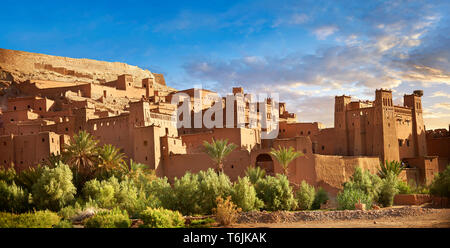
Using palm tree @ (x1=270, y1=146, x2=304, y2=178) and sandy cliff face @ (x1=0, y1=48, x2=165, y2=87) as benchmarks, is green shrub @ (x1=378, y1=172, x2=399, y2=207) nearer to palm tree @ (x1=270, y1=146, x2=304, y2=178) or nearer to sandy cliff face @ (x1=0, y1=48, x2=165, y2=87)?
palm tree @ (x1=270, y1=146, x2=304, y2=178)

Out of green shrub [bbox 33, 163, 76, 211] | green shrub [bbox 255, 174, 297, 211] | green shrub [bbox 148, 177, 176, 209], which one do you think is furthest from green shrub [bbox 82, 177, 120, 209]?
green shrub [bbox 255, 174, 297, 211]

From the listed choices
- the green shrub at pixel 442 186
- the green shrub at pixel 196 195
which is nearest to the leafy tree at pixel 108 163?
the green shrub at pixel 196 195

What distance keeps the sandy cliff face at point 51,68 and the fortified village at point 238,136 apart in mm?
8659

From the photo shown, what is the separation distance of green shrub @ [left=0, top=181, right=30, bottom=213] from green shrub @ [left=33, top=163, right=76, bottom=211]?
1.80ft

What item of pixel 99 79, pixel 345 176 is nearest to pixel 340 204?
pixel 345 176

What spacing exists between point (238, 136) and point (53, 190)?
14221 millimetres

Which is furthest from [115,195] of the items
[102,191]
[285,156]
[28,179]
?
[285,156]

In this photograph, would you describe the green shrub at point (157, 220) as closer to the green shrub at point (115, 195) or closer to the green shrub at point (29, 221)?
the green shrub at point (29, 221)

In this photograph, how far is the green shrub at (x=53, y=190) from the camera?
25812mm

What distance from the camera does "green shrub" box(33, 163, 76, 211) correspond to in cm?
2581

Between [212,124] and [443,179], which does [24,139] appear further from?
[443,179]
